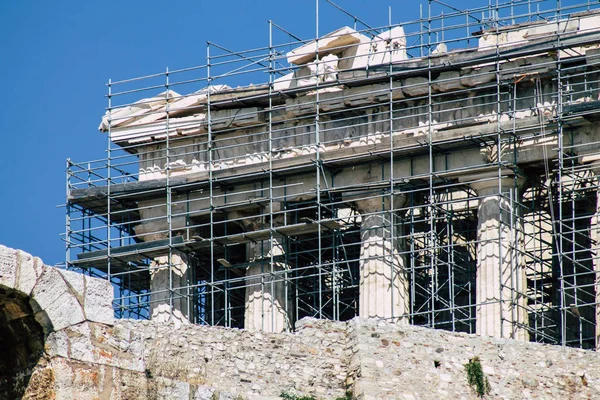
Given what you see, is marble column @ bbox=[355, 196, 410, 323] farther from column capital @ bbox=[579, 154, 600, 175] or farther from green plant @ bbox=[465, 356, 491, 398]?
green plant @ bbox=[465, 356, 491, 398]

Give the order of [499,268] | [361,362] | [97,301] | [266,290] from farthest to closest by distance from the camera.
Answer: [266,290]
[499,268]
[361,362]
[97,301]

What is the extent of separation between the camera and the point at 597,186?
43.1 m

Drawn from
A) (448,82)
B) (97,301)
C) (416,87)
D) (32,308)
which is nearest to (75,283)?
(97,301)

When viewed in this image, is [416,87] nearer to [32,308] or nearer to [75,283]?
[75,283]

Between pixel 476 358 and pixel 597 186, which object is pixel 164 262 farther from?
pixel 476 358

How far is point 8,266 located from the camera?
1981cm

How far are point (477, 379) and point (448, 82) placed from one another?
41.4ft

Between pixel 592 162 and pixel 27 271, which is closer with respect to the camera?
pixel 27 271

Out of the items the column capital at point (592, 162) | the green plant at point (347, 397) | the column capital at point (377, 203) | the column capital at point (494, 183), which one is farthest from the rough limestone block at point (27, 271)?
the column capital at point (377, 203)

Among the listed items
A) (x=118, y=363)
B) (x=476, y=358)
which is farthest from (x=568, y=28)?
(x=118, y=363)

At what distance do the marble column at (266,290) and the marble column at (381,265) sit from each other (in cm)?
228

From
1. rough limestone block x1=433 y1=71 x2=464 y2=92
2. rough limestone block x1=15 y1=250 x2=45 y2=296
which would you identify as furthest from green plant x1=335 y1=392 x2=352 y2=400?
rough limestone block x1=15 y1=250 x2=45 y2=296

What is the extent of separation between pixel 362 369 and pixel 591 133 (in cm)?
1185

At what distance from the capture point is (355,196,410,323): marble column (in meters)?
44.8
